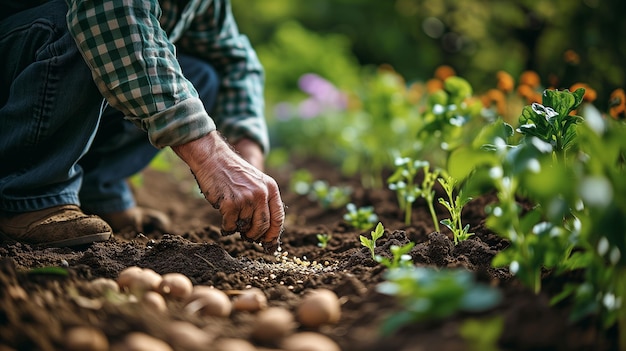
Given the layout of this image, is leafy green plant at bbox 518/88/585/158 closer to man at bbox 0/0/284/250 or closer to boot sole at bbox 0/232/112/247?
man at bbox 0/0/284/250

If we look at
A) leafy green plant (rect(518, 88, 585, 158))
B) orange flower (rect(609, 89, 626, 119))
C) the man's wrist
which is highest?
leafy green plant (rect(518, 88, 585, 158))

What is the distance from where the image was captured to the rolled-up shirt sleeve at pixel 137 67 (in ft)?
5.30

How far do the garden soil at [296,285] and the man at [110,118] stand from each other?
0.43 feet

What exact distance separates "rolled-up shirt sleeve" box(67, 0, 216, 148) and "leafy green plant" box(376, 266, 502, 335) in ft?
2.65

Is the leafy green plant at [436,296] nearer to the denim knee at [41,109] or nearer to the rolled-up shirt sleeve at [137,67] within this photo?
the rolled-up shirt sleeve at [137,67]

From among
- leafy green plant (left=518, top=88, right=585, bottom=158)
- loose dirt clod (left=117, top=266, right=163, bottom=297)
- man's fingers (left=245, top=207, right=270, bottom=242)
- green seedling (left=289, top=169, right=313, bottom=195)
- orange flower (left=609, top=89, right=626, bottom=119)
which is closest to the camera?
loose dirt clod (left=117, top=266, right=163, bottom=297)

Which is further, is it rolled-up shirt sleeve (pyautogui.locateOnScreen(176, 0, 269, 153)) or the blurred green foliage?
the blurred green foliage

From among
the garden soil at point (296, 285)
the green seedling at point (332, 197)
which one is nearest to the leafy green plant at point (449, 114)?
the garden soil at point (296, 285)

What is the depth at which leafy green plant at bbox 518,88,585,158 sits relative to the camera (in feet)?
5.20

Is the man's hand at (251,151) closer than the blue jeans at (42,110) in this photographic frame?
No

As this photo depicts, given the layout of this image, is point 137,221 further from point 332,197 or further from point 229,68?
point 332,197

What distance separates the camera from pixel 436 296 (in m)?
1.00

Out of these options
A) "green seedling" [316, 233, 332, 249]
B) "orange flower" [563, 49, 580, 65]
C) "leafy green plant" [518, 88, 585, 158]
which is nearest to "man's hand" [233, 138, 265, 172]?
"green seedling" [316, 233, 332, 249]

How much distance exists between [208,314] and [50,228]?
82cm
